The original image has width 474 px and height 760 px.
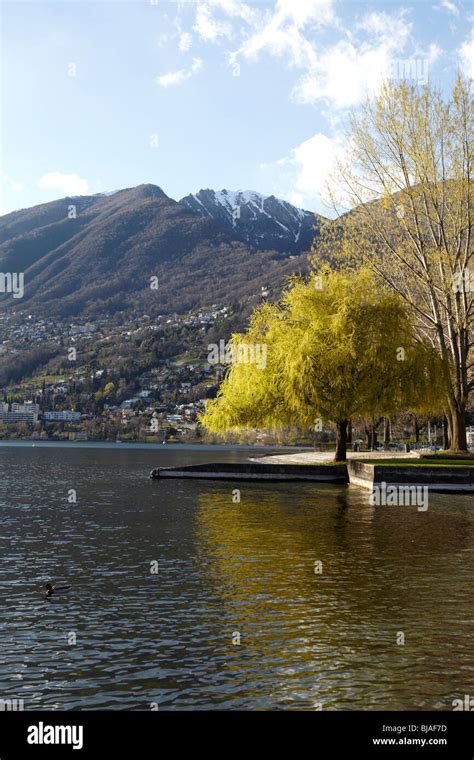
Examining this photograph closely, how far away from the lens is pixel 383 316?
52.5 metres

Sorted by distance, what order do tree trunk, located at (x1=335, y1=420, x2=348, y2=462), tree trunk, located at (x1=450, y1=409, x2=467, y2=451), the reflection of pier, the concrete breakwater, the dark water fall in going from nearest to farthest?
the dark water
the concrete breakwater
the reflection of pier
tree trunk, located at (x1=450, y1=409, x2=467, y2=451)
tree trunk, located at (x1=335, y1=420, x2=348, y2=462)

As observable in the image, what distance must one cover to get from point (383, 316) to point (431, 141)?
39.3ft

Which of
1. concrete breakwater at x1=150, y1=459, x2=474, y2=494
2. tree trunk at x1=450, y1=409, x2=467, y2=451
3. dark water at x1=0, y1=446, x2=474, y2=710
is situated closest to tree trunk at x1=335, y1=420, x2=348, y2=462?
concrete breakwater at x1=150, y1=459, x2=474, y2=494

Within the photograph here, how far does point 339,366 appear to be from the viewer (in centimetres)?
5191

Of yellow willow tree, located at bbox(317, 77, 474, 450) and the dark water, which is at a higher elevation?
yellow willow tree, located at bbox(317, 77, 474, 450)

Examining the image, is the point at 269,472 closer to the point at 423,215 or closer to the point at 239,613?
the point at 423,215

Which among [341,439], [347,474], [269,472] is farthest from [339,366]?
[269,472]

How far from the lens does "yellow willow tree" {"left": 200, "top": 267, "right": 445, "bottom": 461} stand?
51.3 meters

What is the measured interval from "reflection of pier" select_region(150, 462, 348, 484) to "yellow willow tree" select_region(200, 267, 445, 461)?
289 cm

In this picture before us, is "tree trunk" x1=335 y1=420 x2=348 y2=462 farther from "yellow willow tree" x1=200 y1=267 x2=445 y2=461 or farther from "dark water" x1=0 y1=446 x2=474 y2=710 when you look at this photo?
"dark water" x1=0 y1=446 x2=474 y2=710

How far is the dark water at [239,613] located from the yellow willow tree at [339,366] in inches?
800

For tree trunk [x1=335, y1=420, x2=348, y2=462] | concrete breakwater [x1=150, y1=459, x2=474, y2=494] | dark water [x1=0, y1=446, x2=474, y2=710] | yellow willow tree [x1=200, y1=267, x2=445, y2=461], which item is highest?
yellow willow tree [x1=200, y1=267, x2=445, y2=461]

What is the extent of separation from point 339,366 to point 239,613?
37.6 meters
